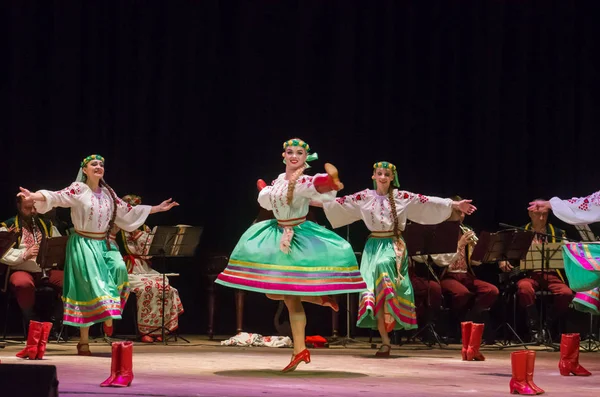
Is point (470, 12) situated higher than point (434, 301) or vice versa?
point (470, 12)

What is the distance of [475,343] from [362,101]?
3.90 meters

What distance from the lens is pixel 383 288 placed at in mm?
8586

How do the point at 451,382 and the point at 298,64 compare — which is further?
the point at 298,64

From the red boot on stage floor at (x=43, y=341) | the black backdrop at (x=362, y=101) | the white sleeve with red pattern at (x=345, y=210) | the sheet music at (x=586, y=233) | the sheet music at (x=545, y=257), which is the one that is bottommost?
the red boot on stage floor at (x=43, y=341)

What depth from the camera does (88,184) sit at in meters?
8.48

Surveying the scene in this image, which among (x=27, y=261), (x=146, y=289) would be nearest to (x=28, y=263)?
(x=27, y=261)

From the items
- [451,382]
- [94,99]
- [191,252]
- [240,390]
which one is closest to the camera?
[240,390]

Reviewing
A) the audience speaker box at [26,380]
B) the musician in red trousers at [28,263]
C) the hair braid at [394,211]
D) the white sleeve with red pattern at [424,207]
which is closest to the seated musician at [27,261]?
the musician in red trousers at [28,263]

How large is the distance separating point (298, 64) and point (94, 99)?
84.6 inches

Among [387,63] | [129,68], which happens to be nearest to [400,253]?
[387,63]

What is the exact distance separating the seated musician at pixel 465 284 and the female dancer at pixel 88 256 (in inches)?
137

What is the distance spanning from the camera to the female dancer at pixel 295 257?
6.59 meters

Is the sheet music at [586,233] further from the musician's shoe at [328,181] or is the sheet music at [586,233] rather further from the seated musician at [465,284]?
the musician's shoe at [328,181]

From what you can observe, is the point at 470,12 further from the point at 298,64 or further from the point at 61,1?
the point at 61,1
